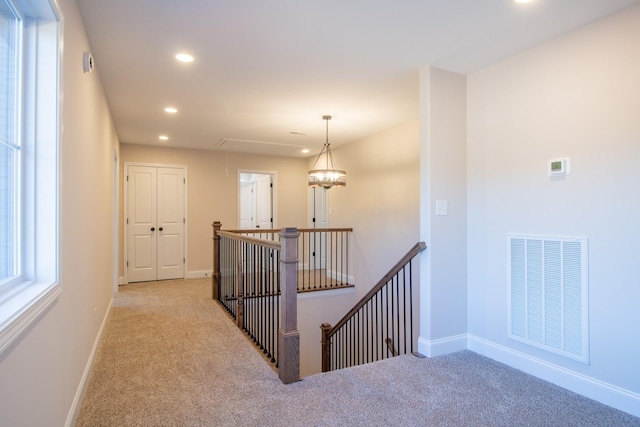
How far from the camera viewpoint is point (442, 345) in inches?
116

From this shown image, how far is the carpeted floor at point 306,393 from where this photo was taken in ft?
6.59

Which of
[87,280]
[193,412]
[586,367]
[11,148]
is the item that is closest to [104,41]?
[11,148]

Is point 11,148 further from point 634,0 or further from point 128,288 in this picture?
point 128,288

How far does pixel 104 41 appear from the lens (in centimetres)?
259

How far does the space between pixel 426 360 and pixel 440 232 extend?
1039 mm

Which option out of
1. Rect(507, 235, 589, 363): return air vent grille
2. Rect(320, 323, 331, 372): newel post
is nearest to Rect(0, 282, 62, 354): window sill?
Rect(507, 235, 589, 363): return air vent grille

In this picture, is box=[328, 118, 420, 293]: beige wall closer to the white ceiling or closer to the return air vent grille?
the white ceiling

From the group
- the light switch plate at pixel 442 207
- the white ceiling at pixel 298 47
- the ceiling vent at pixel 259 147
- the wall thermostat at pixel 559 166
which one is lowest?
the light switch plate at pixel 442 207

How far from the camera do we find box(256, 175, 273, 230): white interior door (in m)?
7.20

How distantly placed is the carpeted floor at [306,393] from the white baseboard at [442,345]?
0.20 ft

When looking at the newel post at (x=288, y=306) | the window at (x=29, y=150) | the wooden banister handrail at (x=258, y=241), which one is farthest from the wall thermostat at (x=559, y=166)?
the window at (x=29, y=150)

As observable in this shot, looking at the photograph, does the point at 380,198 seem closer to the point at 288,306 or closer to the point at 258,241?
the point at 258,241

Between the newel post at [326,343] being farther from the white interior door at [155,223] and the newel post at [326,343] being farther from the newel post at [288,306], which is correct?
the white interior door at [155,223]

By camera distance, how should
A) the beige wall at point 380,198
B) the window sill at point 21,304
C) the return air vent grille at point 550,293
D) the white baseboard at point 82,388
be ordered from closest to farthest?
the window sill at point 21,304 < the white baseboard at point 82,388 < the return air vent grille at point 550,293 < the beige wall at point 380,198
